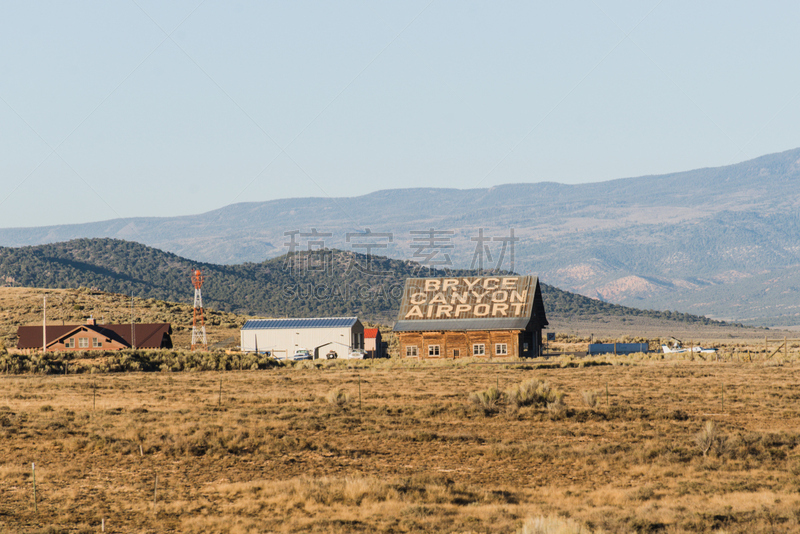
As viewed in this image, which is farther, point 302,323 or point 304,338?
point 302,323

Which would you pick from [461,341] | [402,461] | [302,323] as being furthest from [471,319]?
[402,461]

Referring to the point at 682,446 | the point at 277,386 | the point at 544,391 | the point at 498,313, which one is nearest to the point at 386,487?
the point at 682,446

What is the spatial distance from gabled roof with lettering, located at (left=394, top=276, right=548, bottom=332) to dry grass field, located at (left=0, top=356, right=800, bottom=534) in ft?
89.6

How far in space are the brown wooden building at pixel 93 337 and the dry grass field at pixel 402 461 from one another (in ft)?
109

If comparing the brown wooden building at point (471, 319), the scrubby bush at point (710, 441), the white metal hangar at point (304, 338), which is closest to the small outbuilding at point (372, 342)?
the white metal hangar at point (304, 338)

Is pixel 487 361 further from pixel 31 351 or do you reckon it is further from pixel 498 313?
pixel 31 351

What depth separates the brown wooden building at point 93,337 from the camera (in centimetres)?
6756

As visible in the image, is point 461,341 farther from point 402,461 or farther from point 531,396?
point 402,461

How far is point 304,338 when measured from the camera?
70188mm

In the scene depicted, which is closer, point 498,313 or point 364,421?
point 364,421

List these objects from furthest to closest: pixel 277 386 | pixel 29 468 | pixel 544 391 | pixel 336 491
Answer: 1. pixel 277 386
2. pixel 544 391
3. pixel 29 468
4. pixel 336 491

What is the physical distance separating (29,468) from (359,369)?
31.5 metres

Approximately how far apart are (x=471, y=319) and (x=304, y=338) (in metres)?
14.4

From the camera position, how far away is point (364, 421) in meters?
26.0
